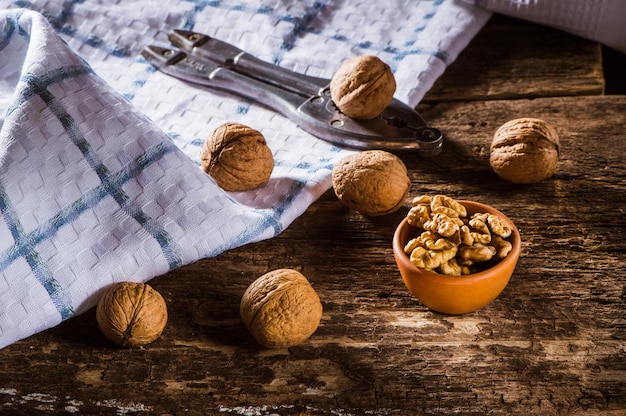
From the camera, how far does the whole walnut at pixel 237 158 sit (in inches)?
50.6

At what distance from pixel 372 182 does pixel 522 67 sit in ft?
1.79

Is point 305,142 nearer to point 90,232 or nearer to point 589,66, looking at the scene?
point 90,232

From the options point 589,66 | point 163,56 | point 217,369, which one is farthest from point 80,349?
point 589,66

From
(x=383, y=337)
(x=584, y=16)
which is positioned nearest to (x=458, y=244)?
(x=383, y=337)

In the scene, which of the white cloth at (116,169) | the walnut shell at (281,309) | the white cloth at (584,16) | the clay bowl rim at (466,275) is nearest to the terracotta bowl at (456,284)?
the clay bowl rim at (466,275)

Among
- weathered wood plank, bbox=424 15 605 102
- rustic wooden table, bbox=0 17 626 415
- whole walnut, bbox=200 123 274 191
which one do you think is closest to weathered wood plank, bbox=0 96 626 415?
rustic wooden table, bbox=0 17 626 415

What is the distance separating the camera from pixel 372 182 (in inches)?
48.6

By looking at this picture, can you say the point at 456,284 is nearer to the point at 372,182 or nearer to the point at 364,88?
the point at 372,182

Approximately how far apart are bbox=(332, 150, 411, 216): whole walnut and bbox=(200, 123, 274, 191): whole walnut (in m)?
0.12

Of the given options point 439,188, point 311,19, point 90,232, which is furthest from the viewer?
point 311,19

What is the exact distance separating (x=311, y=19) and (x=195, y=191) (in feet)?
2.22

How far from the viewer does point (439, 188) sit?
134 cm

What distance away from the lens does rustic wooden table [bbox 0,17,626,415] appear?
1006 mm

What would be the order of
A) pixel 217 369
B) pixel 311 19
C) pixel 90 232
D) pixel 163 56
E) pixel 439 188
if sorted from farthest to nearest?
pixel 311 19 → pixel 163 56 → pixel 439 188 → pixel 90 232 → pixel 217 369
